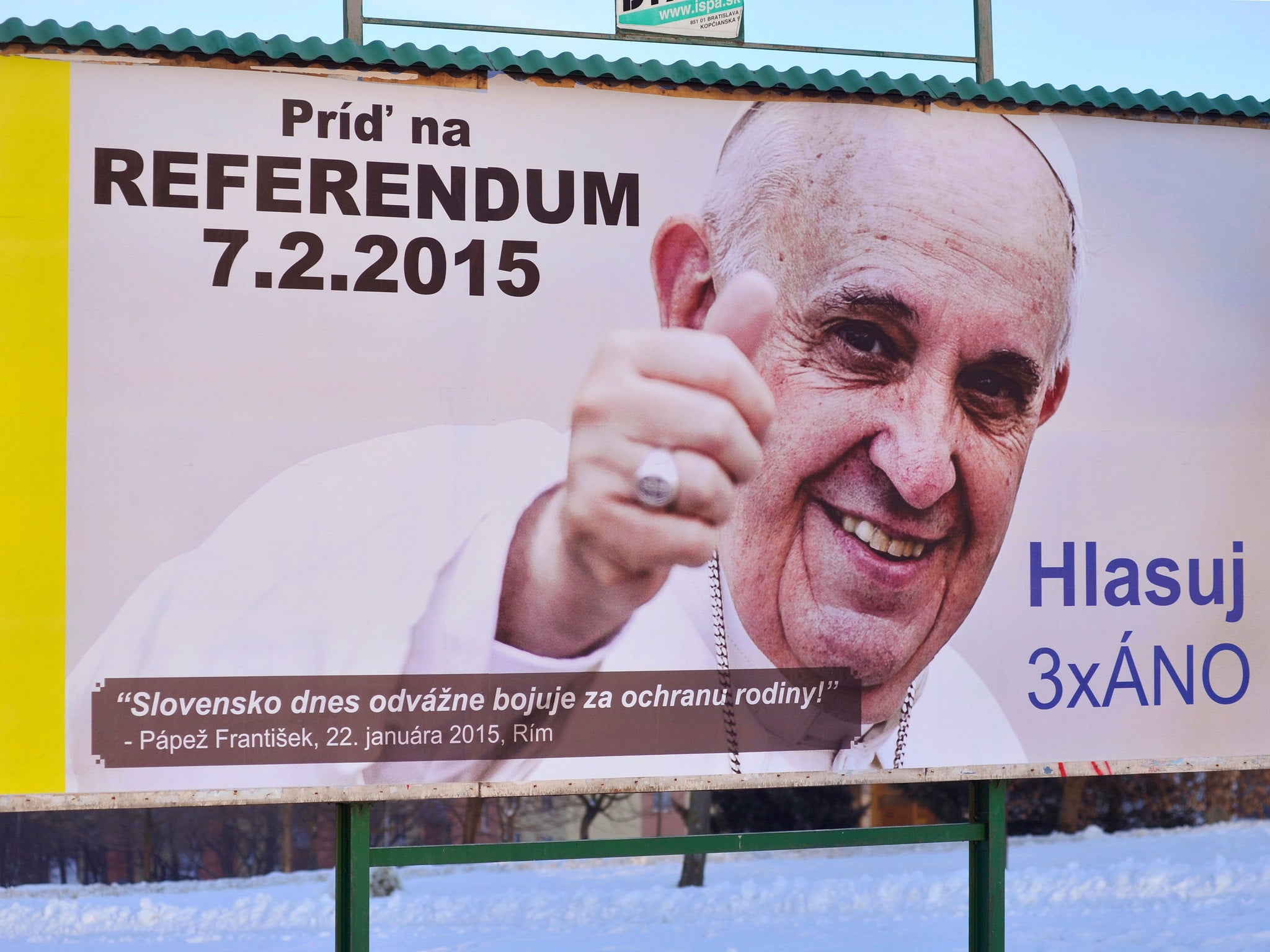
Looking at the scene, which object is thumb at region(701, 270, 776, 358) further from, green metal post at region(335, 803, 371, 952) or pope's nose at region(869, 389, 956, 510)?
green metal post at region(335, 803, 371, 952)

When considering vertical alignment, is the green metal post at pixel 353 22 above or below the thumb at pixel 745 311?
above

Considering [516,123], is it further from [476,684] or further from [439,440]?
[476,684]

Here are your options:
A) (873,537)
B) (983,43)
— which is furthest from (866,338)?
(983,43)

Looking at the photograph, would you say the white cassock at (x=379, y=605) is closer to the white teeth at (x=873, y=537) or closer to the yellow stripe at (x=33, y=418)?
the yellow stripe at (x=33, y=418)

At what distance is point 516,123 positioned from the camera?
4027 millimetres

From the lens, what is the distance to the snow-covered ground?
7859mm

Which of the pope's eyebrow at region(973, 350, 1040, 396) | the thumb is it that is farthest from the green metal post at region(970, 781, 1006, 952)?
the thumb

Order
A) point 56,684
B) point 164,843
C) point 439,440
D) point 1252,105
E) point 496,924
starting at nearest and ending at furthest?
point 56,684 < point 439,440 < point 1252,105 < point 496,924 < point 164,843

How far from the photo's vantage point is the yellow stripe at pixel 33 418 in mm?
3650

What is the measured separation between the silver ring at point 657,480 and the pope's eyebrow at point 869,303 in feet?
2.69

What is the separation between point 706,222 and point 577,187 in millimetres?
477

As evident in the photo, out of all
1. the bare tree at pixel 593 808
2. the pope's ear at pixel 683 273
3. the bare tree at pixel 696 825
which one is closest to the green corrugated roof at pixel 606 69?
the pope's ear at pixel 683 273

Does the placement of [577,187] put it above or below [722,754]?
above

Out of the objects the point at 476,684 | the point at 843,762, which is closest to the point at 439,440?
the point at 476,684
